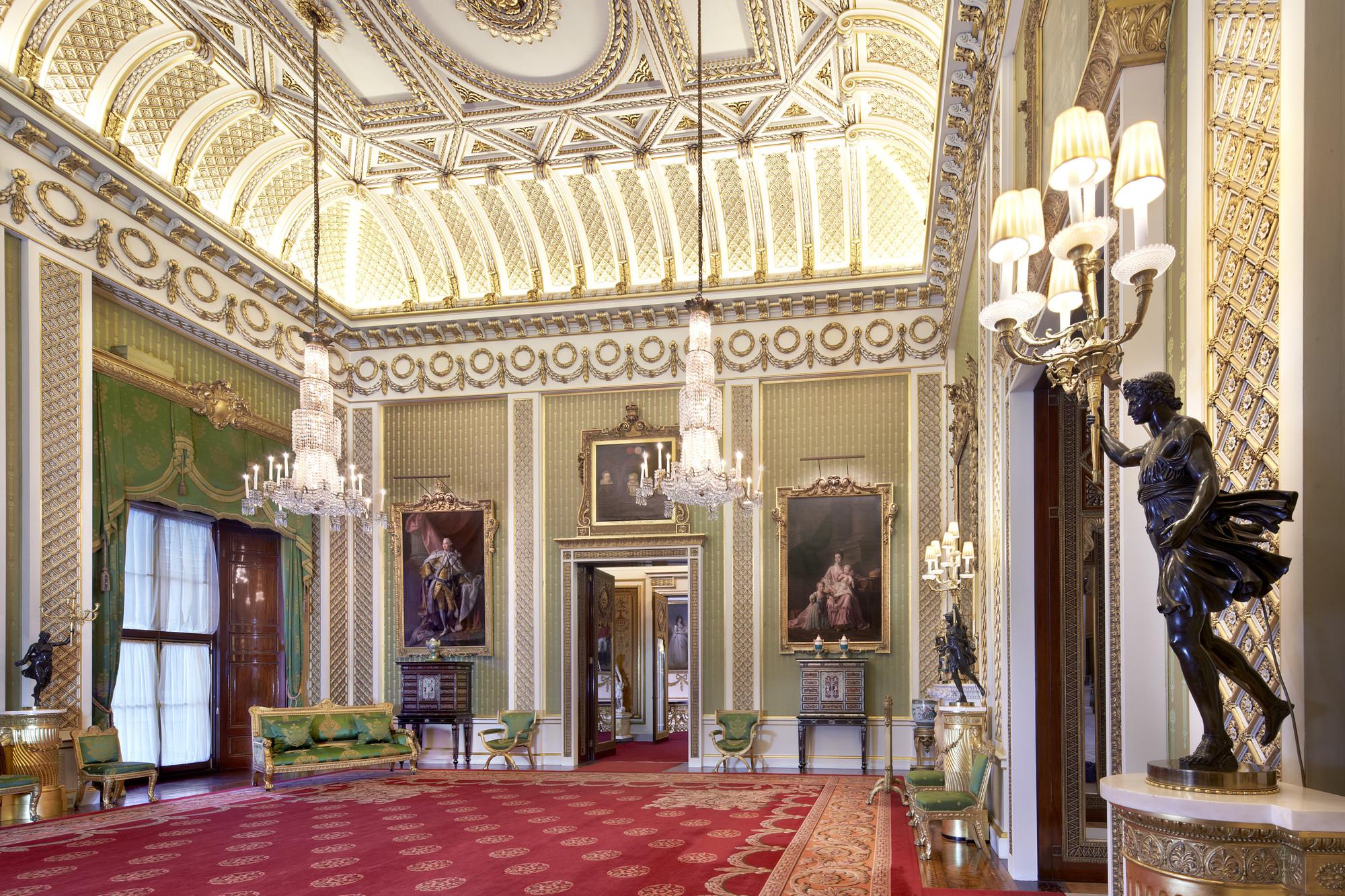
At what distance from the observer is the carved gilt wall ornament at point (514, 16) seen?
1026 centimetres

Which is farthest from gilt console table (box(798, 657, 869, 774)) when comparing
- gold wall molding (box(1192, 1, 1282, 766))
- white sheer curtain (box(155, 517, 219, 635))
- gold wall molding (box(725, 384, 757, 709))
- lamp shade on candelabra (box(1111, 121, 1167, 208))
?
lamp shade on candelabra (box(1111, 121, 1167, 208))

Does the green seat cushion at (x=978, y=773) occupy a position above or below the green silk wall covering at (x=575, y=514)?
below

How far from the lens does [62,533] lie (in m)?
10.1

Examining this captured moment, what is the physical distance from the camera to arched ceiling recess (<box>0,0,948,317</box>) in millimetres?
10391

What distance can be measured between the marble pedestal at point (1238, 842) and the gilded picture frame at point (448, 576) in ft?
42.1

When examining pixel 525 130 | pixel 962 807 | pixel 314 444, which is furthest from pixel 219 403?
pixel 962 807

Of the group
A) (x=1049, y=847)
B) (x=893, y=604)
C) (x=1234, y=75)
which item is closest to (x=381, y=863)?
(x=1049, y=847)

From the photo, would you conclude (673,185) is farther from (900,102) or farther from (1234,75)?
(1234,75)

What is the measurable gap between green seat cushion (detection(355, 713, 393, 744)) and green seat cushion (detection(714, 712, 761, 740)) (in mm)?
4318

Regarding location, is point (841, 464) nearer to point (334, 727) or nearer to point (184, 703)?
point (334, 727)

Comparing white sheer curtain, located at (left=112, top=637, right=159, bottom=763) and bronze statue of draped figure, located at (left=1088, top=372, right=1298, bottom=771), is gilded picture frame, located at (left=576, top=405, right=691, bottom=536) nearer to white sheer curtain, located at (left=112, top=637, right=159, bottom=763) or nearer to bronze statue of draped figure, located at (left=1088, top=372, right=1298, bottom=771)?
white sheer curtain, located at (left=112, top=637, right=159, bottom=763)

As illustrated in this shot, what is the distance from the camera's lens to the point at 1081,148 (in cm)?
298

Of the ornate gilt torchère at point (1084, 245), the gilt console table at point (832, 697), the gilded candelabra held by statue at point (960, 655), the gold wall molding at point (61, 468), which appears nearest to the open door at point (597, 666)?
the gilt console table at point (832, 697)

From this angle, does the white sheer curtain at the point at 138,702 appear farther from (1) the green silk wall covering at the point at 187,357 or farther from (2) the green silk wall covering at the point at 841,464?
(2) the green silk wall covering at the point at 841,464
